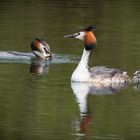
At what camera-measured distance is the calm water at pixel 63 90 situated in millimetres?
15000

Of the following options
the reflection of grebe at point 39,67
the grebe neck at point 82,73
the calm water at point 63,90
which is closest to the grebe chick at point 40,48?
the reflection of grebe at point 39,67

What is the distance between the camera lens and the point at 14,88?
733 inches

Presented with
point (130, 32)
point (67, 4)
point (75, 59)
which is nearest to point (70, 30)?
point (130, 32)

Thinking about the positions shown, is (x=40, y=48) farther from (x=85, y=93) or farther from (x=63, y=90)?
(x=85, y=93)

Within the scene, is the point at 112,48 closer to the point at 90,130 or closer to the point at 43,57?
the point at 43,57

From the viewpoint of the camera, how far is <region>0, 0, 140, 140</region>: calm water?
15.0m

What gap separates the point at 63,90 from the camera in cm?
1875

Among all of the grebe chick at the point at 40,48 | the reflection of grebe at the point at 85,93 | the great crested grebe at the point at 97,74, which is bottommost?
the reflection of grebe at the point at 85,93

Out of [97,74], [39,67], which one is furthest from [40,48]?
[97,74]

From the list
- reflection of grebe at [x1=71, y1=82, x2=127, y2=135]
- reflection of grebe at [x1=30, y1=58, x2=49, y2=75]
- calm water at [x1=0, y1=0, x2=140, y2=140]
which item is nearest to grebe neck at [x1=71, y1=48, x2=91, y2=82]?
reflection of grebe at [x1=71, y1=82, x2=127, y2=135]

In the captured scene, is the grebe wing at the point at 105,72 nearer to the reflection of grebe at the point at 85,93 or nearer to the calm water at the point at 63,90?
the reflection of grebe at the point at 85,93

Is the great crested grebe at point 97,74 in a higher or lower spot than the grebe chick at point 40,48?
lower

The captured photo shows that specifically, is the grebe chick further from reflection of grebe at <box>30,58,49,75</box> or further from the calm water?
the calm water

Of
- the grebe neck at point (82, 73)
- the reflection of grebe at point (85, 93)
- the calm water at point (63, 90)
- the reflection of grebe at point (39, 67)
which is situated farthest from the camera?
the reflection of grebe at point (39, 67)
